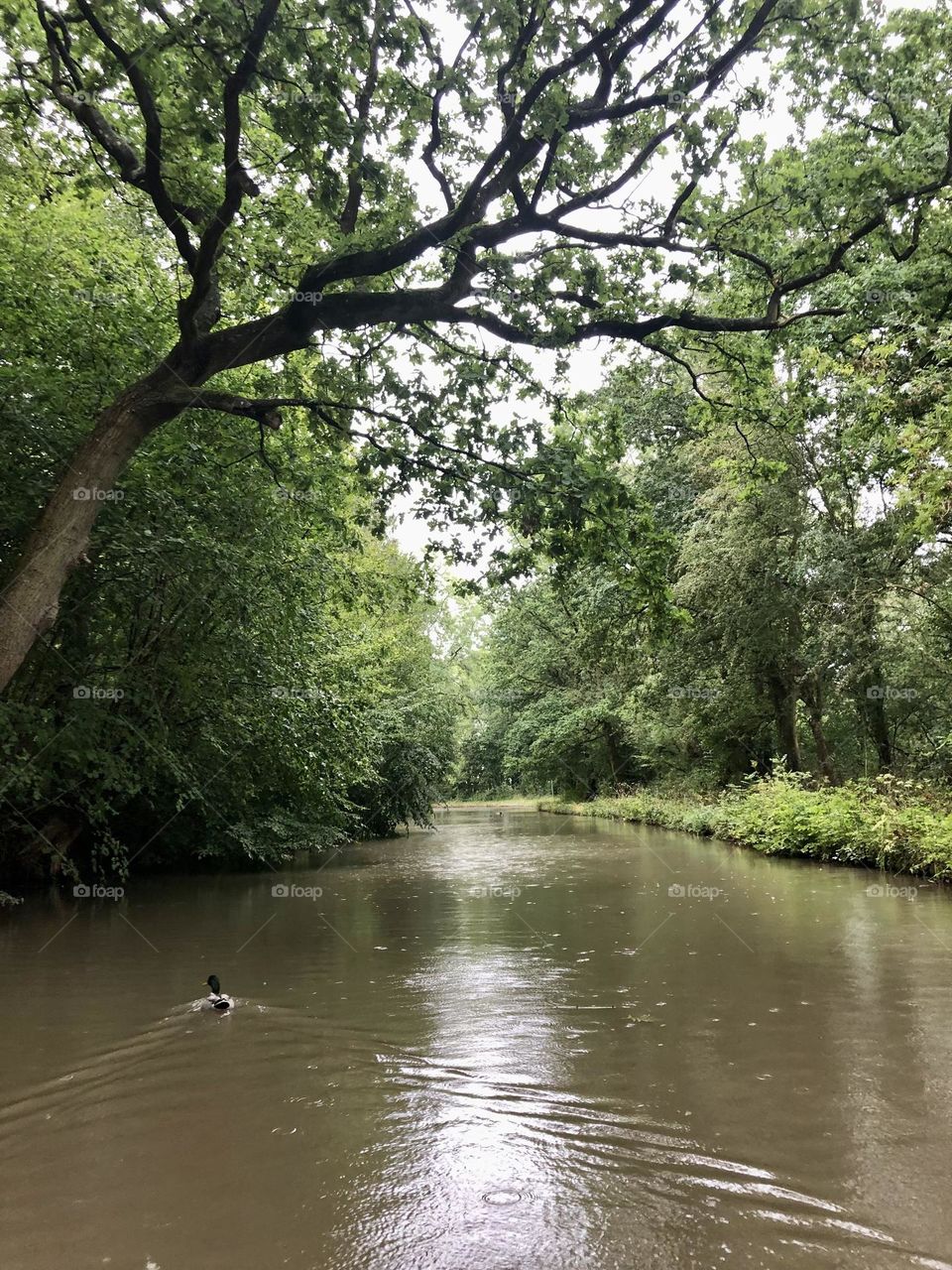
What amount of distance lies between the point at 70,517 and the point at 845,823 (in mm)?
12922

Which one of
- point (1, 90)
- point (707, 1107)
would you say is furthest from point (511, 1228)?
point (1, 90)

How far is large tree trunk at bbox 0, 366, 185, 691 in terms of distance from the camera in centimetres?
545

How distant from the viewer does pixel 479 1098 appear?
13.1 ft

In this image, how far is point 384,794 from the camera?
74.9 ft

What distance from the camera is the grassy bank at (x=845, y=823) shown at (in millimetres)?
11727

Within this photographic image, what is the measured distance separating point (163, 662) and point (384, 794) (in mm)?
13298

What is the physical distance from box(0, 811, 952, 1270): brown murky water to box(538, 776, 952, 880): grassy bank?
3642mm

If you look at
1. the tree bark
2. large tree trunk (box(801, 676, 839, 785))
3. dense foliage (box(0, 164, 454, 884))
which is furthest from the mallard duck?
the tree bark

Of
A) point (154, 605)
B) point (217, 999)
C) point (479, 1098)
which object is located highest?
point (154, 605)

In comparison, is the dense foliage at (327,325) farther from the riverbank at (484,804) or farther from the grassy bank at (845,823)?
the riverbank at (484,804)

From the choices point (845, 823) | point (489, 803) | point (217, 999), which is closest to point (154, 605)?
point (217, 999)

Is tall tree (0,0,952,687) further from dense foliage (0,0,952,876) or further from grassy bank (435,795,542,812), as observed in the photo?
grassy bank (435,795,542,812)

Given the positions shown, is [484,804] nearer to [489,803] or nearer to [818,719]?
[489,803]

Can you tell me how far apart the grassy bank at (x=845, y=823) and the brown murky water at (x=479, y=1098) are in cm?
364
